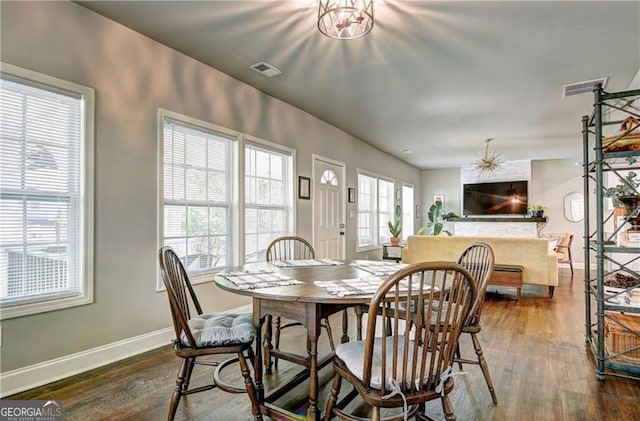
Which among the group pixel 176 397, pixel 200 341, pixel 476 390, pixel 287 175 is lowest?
pixel 476 390

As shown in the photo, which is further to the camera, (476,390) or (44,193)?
(44,193)

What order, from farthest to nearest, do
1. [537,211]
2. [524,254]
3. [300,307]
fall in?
[537,211] < [524,254] < [300,307]

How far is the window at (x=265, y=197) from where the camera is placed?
13.0 feet

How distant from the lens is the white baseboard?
2105 millimetres

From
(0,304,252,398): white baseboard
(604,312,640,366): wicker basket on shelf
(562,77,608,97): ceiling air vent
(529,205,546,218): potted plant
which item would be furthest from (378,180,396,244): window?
(0,304,252,398): white baseboard

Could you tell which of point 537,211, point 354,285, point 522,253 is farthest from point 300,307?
point 537,211

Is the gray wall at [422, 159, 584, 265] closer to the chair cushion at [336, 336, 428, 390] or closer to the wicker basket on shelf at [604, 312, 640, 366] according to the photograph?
the wicker basket on shelf at [604, 312, 640, 366]

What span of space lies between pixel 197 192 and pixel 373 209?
14.8 ft

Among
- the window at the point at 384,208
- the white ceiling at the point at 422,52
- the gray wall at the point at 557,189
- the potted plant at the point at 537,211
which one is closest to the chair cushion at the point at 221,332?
the white ceiling at the point at 422,52

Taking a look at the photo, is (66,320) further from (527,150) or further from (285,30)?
(527,150)

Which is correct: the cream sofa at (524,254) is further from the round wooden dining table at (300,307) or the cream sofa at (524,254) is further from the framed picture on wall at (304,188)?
the round wooden dining table at (300,307)

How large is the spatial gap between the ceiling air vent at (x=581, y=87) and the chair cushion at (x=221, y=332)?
13.3 feet

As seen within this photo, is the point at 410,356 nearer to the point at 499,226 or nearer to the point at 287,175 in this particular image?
the point at 287,175

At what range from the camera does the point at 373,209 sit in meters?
7.23
